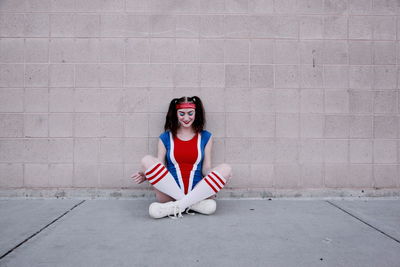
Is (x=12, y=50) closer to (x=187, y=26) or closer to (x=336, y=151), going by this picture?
(x=187, y=26)

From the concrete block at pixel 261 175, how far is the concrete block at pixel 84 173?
1.54 meters

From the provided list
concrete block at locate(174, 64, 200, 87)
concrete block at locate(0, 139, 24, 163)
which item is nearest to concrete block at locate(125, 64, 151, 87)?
concrete block at locate(174, 64, 200, 87)

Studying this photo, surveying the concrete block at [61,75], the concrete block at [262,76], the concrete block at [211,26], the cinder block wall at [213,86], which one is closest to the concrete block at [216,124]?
the cinder block wall at [213,86]

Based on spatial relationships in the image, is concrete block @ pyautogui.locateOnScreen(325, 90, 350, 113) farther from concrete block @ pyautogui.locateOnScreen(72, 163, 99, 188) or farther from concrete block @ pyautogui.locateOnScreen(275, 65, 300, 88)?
concrete block @ pyautogui.locateOnScreen(72, 163, 99, 188)

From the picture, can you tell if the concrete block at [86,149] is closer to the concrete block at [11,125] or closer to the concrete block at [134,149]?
the concrete block at [134,149]

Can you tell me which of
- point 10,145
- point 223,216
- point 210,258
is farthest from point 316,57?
point 10,145

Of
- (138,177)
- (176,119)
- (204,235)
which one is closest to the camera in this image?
(204,235)

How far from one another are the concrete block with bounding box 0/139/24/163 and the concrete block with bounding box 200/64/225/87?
1893 mm

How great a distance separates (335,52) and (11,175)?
3.44 meters

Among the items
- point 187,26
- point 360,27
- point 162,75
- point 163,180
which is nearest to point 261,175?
point 163,180

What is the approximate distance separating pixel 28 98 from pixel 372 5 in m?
3.55

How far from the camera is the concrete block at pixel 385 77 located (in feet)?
8.90

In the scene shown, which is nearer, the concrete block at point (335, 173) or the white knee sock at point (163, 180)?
the white knee sock at point (163, 180)

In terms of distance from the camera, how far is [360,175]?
2.71 metres
